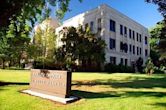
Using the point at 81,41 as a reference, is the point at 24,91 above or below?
below

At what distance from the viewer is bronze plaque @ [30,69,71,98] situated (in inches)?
477

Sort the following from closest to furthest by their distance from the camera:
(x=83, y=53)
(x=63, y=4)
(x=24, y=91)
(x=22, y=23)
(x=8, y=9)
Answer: (x=8, y=9), (x=24, y=91), (x=22, y=23), (x=63, y=4), (x=83, y=53)

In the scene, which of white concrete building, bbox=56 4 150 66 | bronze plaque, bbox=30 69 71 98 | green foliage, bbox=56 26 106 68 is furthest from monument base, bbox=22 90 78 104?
white concrete building, bbox=56 4 150 66

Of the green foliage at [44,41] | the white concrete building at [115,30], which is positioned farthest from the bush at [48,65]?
the white concrete building at [115,30]

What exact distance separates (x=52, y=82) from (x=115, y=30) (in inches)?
1252

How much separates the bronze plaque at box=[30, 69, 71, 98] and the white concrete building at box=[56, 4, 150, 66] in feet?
89.5

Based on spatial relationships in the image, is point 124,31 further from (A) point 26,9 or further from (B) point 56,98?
(B) point 56,98

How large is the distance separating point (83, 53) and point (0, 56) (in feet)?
43.3

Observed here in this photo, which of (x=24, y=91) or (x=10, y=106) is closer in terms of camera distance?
(x=10, y=106)

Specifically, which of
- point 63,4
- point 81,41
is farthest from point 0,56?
point 63,4

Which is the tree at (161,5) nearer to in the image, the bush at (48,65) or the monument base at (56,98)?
the monument base at (56,98)

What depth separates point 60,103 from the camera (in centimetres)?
1148

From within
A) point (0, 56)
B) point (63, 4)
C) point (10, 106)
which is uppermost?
point (63, 4)

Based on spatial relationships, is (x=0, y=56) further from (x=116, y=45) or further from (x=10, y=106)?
(x=10, y=106)
